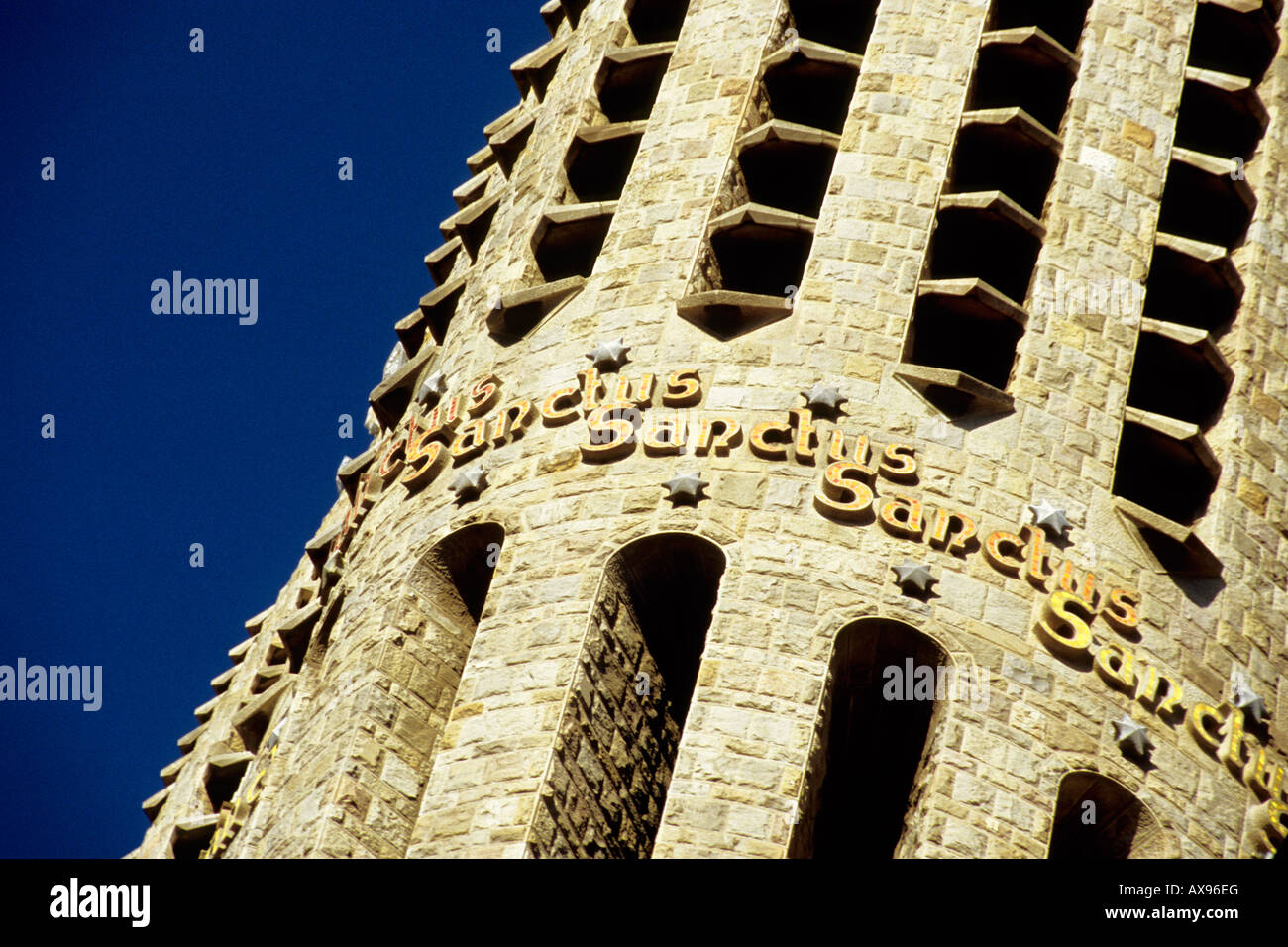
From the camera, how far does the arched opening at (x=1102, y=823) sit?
34.9m

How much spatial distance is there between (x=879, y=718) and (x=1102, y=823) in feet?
8.60

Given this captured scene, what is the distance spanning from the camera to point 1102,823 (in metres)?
35.3

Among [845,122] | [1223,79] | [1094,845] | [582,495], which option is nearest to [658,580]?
[582,495]

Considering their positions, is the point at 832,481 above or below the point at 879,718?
above

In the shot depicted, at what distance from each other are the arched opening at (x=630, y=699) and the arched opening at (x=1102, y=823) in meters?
4.24

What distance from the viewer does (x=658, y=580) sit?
3666cm

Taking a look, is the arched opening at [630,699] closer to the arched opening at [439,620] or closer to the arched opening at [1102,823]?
the arched opening at [439,620]
